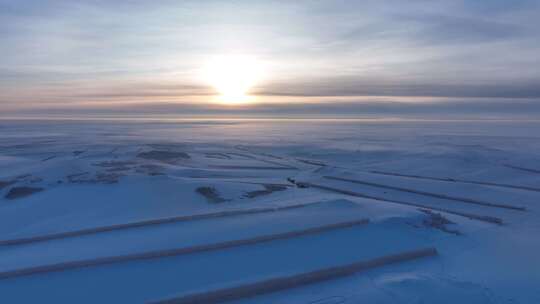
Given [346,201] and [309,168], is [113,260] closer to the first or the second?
[346,201]

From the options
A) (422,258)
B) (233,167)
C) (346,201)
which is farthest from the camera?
(233,167)

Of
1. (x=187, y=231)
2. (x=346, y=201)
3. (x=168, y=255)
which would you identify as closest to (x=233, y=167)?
(x=346, y=201)

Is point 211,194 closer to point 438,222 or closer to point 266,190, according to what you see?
point 266,190

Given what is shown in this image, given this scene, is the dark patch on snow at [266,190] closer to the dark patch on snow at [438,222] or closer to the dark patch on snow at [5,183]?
the dark patch on snow at [438,222]

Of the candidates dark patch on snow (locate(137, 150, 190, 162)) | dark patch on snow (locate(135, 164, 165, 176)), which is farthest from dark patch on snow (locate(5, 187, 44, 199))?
dark patch on snow (locate(137, 150, 190, 162))

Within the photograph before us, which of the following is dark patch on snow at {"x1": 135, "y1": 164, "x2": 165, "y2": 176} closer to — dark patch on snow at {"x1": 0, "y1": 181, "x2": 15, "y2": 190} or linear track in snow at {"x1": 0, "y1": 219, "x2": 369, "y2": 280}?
dark patch on snow at {"x1": 0, "y1": 181, "x2": 15, "y2": 190}
